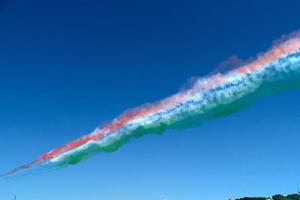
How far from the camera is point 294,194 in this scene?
15150 centimetres

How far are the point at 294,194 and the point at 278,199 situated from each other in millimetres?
15684

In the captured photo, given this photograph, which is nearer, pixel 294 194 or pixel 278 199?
pixel 278 199

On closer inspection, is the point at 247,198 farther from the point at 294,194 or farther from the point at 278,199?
the point at 294,194

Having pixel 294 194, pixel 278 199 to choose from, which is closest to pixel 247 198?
pixel 278 199

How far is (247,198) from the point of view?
140875 millimetres

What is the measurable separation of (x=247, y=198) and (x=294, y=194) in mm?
28602

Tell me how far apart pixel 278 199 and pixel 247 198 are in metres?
14.5

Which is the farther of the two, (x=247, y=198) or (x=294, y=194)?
(x=294, y=194)
